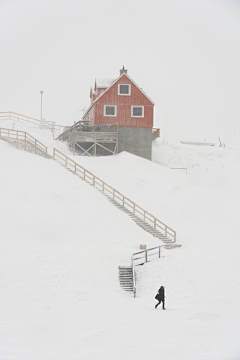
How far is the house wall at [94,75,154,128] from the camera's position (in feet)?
141

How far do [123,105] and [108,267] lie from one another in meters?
24.8

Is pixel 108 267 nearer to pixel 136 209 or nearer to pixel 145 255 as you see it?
pixel 145 255

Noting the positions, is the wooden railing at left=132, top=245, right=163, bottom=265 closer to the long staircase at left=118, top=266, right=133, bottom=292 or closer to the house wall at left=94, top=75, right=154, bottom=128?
the long staircase at left=118, top=266, right=133, bottom=292

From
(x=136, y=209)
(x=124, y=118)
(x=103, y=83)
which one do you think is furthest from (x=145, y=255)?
(x=103, y=83)

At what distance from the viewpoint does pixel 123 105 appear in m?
43.0

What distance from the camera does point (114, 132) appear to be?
139ft

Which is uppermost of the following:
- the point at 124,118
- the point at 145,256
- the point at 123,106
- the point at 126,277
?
the point at 123,106

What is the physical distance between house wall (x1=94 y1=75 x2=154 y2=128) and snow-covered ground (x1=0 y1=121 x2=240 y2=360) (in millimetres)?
4232

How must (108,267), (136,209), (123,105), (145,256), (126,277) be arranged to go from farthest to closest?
(123,105) → (136,209) → (145,256) → (108,267) → (126,277)

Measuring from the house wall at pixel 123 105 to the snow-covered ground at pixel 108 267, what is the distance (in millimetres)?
4232

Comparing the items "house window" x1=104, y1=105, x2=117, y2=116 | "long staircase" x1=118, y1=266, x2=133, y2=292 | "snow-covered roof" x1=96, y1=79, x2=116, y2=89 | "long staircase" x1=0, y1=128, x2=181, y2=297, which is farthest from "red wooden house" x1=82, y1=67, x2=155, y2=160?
"long staircase" x1=118, y1=266, x2=133, y2=292

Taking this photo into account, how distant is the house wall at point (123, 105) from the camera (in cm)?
4297

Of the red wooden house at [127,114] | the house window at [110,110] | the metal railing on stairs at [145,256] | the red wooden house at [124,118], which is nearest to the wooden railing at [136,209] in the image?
the metal railing on stairs at [145,256]

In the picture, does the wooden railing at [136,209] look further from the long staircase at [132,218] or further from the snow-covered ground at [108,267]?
the snow-covered ground at [108,267]
